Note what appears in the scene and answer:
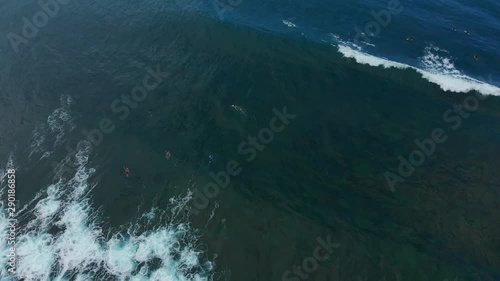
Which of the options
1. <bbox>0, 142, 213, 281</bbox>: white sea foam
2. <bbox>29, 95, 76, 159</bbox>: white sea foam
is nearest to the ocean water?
<bbox>0, 142, 213, 281</bbox>: white sea foam

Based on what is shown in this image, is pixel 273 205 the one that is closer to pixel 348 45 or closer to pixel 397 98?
pixel 397 98

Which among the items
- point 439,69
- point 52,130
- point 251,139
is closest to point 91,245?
point 52,130

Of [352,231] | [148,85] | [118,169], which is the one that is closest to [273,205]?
[352,231]

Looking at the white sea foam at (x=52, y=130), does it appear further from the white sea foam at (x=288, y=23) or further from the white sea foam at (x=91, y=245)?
the white sea foam at (x=288, y=23)

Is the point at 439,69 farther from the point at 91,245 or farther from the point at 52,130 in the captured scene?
the point at 52,130

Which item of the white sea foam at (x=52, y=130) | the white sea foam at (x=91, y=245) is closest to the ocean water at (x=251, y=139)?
the white sea foam at (x=91, y=245)

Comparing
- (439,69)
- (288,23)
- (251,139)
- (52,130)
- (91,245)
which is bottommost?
(91,245)
